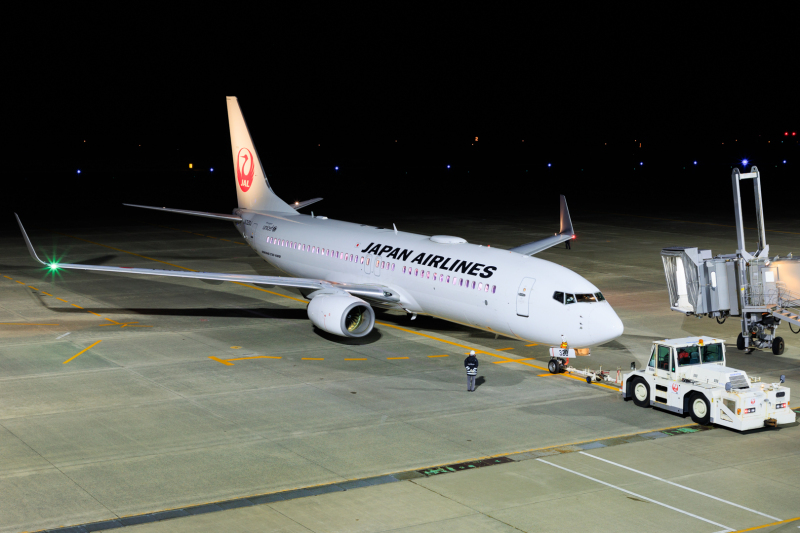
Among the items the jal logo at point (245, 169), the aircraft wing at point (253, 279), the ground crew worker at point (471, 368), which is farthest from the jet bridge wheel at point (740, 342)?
the jal logo at point (245, 169)

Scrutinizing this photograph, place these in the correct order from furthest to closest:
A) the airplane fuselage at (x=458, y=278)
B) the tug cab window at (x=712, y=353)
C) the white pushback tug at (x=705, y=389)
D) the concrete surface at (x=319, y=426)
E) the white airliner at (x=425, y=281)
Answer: the white airliner at (x=425, y=281)
the airplane fuselage at (x=458, y=278)
the tug cab window at (x=712, y=353)
the white pushback tug at (x=705, y=389)
the concrete surface at (x=319, y=426)

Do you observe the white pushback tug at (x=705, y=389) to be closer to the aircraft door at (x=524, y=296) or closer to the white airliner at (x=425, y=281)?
the white airliner at (x=425, y=281)

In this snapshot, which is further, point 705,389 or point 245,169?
point 245,169

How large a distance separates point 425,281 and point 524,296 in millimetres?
4541

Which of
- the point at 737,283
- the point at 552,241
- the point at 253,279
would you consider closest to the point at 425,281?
the point at 253,279

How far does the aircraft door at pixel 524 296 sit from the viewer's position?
90.2 ft

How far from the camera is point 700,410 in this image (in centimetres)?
2216

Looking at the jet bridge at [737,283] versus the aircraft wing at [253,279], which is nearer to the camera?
the jet bridge at [737,283]

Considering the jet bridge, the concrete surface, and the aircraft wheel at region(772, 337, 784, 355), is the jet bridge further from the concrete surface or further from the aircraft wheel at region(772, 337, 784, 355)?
A: the concrete surface

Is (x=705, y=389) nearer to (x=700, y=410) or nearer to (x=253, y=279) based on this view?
(x=700, y=410)

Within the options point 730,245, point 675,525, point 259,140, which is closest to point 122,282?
point 675,525

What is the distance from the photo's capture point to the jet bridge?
94.8 ft

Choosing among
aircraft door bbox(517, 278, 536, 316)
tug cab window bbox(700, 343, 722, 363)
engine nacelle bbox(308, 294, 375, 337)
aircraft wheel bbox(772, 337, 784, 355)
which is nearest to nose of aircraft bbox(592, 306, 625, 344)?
aircraft door bbox(517, 278, 536, 316)

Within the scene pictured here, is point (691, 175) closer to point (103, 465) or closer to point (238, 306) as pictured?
point (238, 306)
